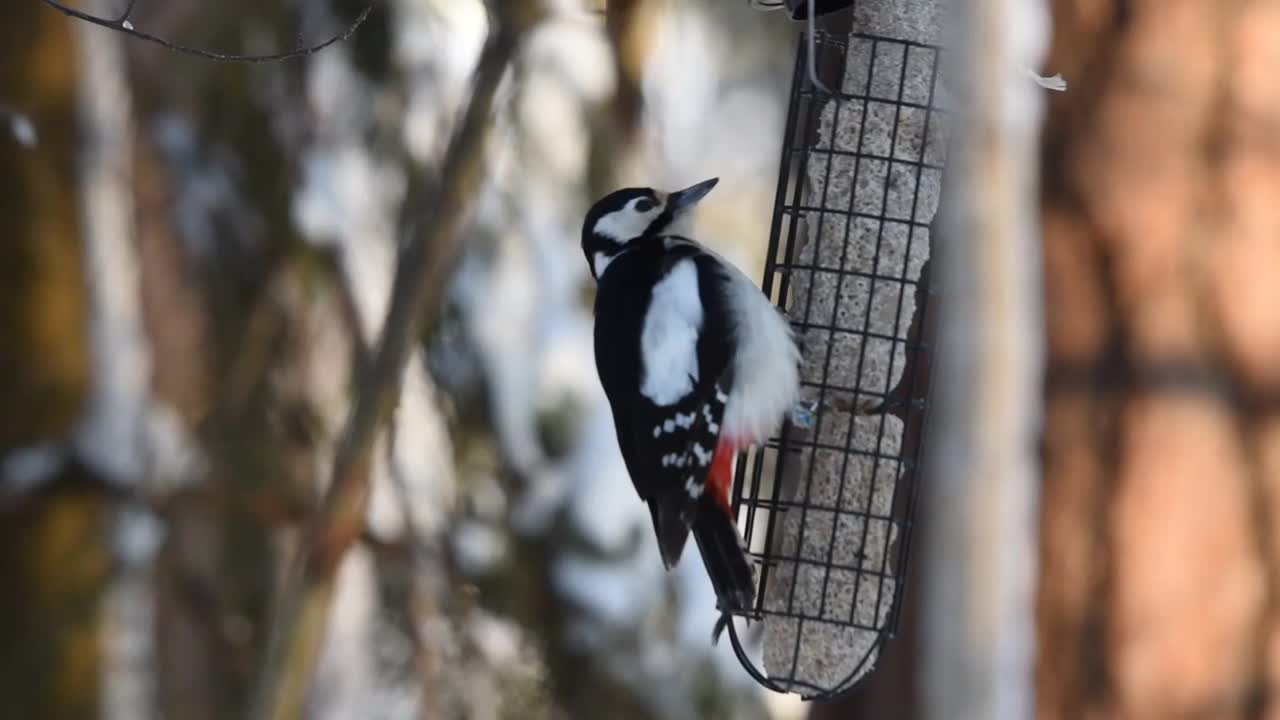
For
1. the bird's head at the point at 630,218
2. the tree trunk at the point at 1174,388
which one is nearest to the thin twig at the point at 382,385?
the bird's head at the point at 630,218

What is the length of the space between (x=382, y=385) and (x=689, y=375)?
24.4 inches

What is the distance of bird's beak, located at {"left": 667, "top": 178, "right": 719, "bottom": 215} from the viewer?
11.7 feet

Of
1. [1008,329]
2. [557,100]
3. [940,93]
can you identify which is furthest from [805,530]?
[557,100]

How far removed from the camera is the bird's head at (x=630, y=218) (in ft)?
12.1

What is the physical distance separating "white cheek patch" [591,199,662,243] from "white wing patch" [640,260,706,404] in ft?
0.80

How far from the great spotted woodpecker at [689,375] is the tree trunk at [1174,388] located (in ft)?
5.30

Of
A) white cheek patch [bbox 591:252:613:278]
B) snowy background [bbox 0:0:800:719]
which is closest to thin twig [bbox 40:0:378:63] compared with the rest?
white cheek patch [bbox 591:252:613:278]

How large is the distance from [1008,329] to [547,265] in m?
Answer: 4.82

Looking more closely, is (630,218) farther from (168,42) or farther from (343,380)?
(343,380)

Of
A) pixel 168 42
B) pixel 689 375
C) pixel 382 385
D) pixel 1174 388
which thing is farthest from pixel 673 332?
pixel 1174 388

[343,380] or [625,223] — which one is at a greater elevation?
[625,223]

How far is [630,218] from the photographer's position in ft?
12.3

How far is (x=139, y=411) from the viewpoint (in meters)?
5.30

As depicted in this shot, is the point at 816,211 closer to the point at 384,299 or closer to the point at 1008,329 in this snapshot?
the point at 1008,329
